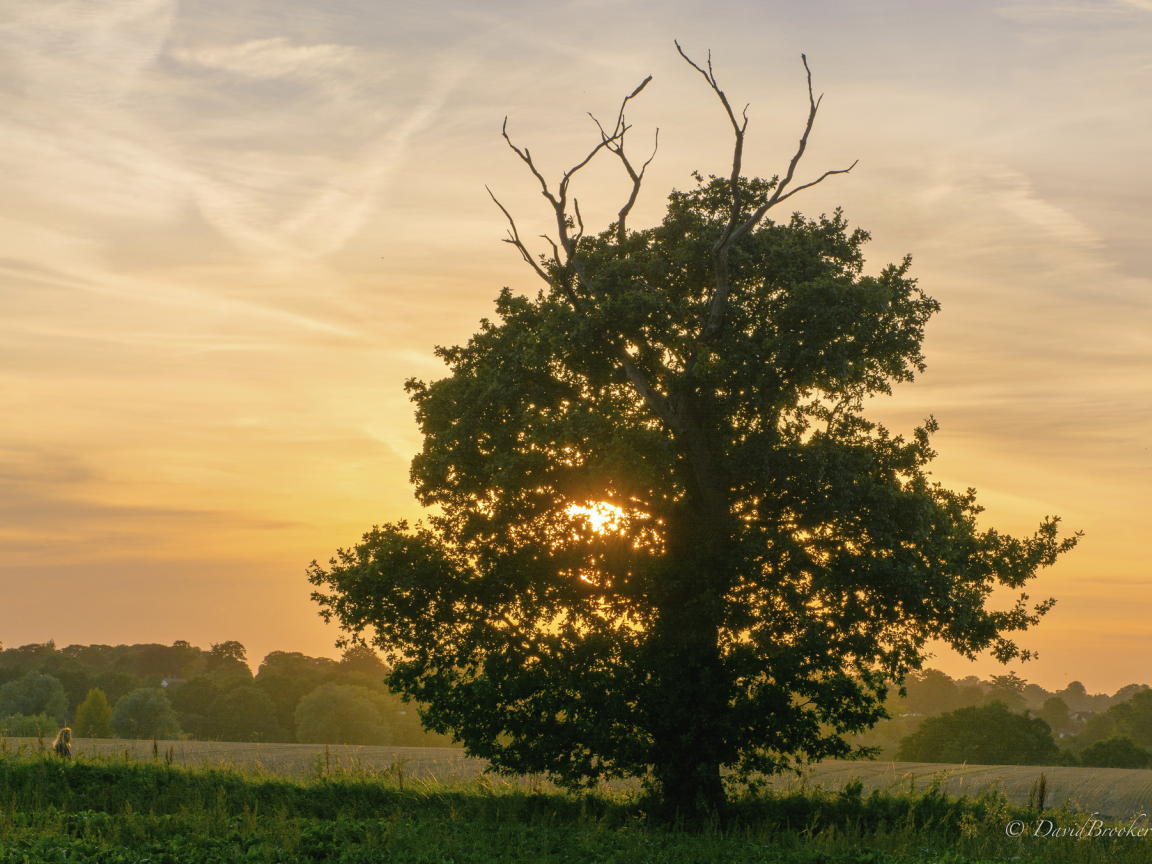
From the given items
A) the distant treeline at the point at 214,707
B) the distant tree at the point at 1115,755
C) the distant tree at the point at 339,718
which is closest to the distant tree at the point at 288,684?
the distant treeline at the point at 214,707

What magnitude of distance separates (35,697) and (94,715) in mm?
13327

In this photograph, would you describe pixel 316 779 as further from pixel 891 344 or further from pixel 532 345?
pixel 891 344

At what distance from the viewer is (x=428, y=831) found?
704 inches

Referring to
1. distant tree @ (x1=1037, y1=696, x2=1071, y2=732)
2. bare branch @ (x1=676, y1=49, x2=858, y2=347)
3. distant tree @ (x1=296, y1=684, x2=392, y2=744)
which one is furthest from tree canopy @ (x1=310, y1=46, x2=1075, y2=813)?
distant tree @ (x1=1037, y1=696, x2=1071, y2=732)

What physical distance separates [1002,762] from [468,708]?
5301 cm

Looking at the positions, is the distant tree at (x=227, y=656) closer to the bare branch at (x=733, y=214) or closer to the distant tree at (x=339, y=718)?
the distant tree at (x=339, y=718)

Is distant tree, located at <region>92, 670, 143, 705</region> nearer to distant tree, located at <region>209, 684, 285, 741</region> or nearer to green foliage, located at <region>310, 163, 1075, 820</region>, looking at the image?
distant tree, located at <region>209, 684, 285, 741</region>

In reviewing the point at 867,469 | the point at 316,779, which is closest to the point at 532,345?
the point at 867,469

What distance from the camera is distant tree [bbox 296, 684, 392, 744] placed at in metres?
93.1

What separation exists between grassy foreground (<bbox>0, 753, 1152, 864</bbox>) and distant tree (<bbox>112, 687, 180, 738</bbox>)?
225 feet

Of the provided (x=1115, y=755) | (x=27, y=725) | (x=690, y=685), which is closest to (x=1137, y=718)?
(x=1115, y=755)

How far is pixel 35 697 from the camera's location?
9806 cm

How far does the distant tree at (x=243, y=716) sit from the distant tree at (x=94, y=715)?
9124 mm

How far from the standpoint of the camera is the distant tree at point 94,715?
86094 mm
